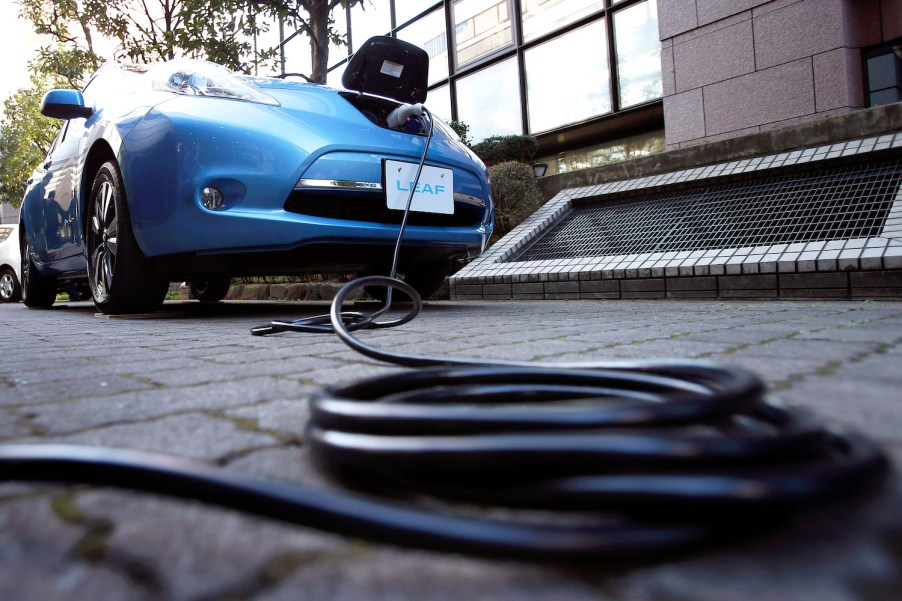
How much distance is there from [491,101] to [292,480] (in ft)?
38.9

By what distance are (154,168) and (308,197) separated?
0.74 meters

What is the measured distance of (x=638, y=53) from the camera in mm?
9430

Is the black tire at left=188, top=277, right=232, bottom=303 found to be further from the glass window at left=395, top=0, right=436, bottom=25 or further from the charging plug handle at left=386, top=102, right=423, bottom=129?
the glass window at left=395, top=0, right=436, bottom=25

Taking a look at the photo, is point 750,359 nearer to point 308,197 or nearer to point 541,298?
point 308,197

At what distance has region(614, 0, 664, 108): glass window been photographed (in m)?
9.20

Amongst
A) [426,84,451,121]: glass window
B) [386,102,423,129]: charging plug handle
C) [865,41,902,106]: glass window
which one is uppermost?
[426,84,451,121]: glass window

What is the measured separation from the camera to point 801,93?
7.16 meters

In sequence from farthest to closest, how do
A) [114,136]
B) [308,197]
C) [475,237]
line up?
[475,237]
[114,136]
[308,197]

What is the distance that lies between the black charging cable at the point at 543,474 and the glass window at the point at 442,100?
496 inches

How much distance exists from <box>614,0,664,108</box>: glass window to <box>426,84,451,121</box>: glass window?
4.06m

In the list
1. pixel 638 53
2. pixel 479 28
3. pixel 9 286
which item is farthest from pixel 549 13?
pixel 9 286

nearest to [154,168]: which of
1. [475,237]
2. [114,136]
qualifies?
[114,136]

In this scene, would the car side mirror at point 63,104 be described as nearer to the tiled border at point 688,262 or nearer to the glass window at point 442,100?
the tiled border at point 688,262

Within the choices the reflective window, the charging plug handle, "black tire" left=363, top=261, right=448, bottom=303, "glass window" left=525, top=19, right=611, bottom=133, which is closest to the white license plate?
the charging plug handle
